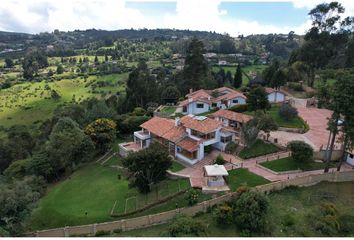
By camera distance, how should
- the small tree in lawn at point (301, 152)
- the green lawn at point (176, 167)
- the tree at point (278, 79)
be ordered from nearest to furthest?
the small tree in lawn at point (301, 152) → the green lawn at point (176, 167) → the tree at point (278, 79)

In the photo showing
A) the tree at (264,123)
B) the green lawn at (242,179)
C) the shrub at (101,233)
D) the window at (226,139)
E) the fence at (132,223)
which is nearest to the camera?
the shrub at (101,233)

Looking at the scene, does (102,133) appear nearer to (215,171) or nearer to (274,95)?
(215,171)

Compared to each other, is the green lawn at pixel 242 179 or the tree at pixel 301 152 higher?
the tree at pixel 301 152

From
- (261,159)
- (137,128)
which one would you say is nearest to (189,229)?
(261,159)

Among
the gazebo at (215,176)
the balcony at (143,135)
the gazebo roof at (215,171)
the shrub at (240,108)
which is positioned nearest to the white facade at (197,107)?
the shrub at (240,108)

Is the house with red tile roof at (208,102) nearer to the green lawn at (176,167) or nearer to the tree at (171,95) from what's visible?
the tree at (171,95)

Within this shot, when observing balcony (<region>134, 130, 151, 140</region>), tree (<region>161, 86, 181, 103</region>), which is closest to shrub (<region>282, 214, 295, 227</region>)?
balcony (<region>134, 130, 151, 140</region>)
